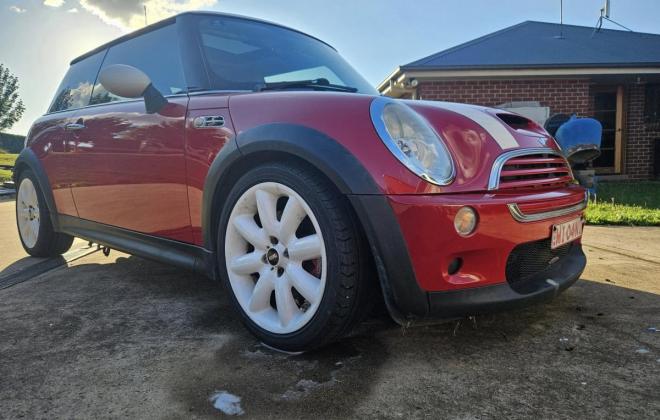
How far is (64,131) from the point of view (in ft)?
11.1

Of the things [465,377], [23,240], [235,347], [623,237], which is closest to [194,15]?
[235,347]

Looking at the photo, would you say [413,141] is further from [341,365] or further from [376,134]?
[341,365]

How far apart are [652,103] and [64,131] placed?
38.1ft

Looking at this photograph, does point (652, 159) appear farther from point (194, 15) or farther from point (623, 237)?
point (194, 15)

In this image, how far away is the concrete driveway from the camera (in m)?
1.62

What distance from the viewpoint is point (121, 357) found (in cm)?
205

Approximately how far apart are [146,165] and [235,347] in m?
1.10

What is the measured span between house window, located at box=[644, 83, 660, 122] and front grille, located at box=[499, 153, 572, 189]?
34.0 ft

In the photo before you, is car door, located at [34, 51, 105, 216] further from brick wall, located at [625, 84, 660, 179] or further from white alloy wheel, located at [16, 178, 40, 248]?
brick wall, located at [625, 84, 660, 179]

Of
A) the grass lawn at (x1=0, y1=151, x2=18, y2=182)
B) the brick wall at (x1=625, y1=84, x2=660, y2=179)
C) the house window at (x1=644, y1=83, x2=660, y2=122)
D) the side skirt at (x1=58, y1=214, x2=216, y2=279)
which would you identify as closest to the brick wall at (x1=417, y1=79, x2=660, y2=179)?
the brick wall at (x1=625, y1=84, x2=660, y2=179)

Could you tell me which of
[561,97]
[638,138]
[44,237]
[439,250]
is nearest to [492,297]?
[439,250]

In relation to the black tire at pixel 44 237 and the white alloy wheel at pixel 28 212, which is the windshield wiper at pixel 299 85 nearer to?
the black tire at pixel 44 237

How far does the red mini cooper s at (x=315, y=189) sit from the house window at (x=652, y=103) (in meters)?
10.3

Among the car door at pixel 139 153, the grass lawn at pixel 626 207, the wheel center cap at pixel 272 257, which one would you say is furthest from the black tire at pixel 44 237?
the grass lawn at pixel 626 207
